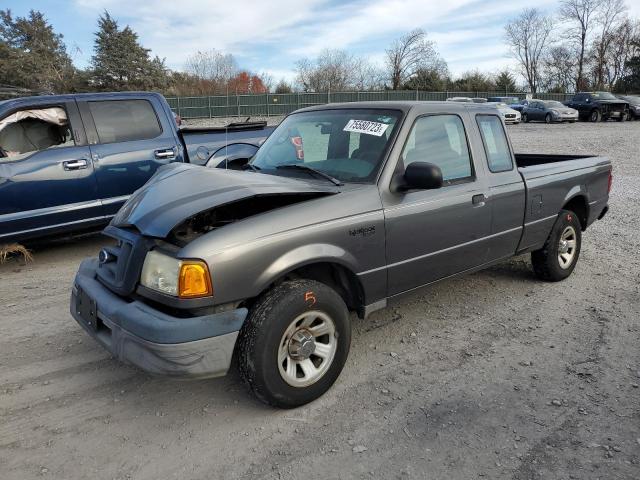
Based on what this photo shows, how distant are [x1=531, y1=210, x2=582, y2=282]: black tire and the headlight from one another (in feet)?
12.1

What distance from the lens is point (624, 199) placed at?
30.1ft

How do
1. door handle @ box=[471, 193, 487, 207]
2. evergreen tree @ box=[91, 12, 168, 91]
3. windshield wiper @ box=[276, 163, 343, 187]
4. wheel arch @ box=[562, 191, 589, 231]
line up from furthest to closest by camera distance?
evergreen tree @ box=[91, 12, 168, 91] < wheel arch @ box=[562, 191, 589, 231] < door handle @ box=[471, 193, 487, 207] < windshield wiper @ box=[276, 163, 343, 187]

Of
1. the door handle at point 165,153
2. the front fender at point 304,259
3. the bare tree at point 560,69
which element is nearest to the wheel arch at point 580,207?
the front fender at point 304,259

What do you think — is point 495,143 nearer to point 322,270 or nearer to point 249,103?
point 322,270

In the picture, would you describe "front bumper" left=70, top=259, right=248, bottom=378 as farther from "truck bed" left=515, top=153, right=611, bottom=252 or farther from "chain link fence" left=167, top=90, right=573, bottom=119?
"chain link fence" left=167, top=90, right=573, bottom=119

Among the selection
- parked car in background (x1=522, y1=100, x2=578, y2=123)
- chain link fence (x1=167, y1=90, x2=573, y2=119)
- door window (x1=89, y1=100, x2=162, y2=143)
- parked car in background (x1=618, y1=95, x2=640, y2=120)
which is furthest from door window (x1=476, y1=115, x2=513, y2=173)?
parked car in background (x1=618, y1=95, x2=640, y2=120)

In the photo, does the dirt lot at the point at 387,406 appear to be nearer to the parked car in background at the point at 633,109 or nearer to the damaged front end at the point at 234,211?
the damaged front end at the point at 234,211

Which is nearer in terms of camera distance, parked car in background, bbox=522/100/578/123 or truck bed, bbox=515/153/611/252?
truck bed, bbox=515/153/611/252

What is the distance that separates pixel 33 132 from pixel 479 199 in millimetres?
5040

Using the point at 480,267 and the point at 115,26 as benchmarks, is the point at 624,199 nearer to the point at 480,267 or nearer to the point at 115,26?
the point at 480,267

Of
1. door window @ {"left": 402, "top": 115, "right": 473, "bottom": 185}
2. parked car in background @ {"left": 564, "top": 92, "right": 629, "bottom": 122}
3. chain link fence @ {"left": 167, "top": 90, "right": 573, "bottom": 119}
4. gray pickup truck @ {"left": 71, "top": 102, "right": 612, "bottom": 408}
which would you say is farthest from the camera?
chain link fence @ {"left": 167, "top": 90, "right": 573, "bottom": 119}

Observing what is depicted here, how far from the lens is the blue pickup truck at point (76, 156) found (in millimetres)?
5566

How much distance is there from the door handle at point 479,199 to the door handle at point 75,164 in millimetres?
4439

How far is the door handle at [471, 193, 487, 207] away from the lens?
13.2 ft
